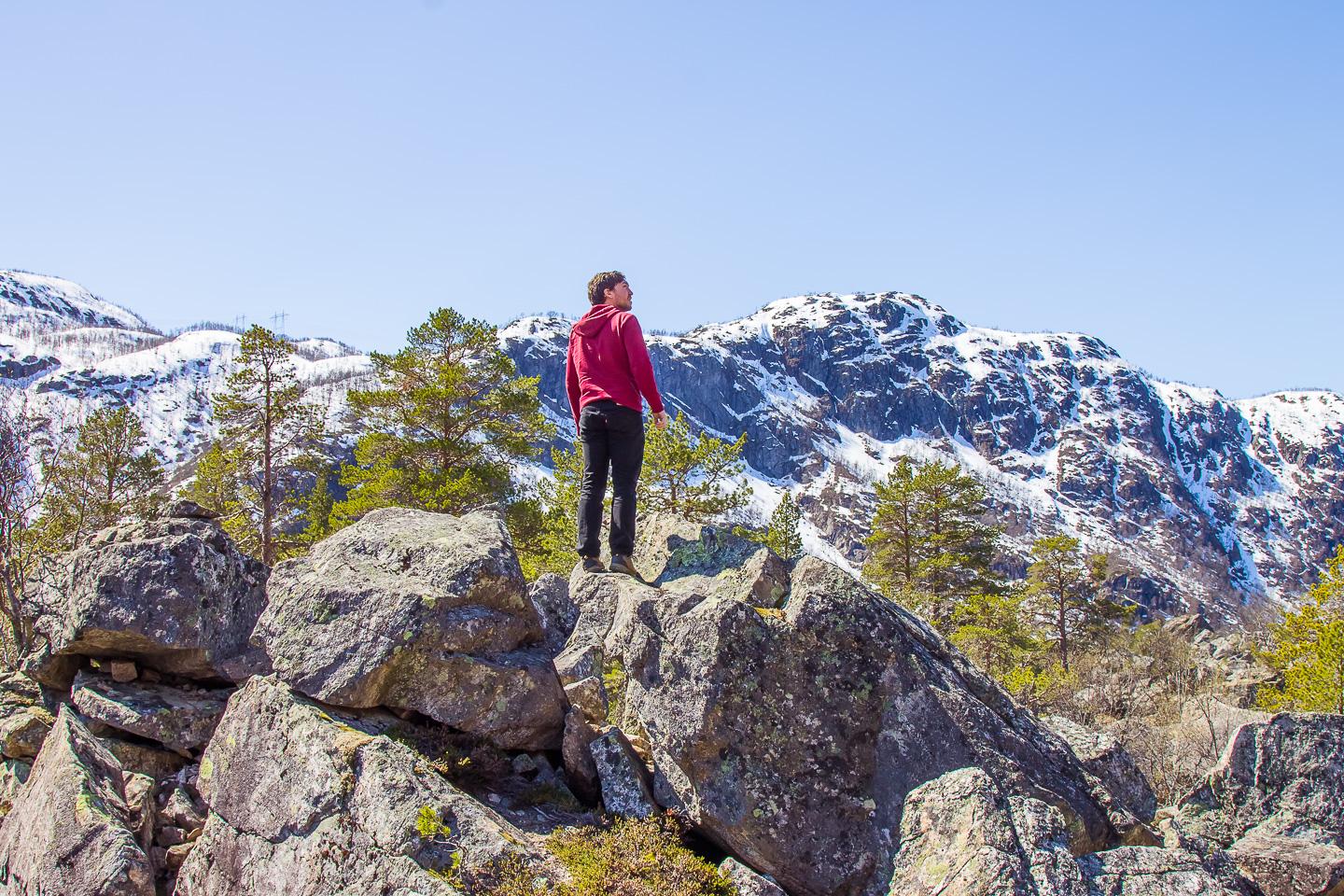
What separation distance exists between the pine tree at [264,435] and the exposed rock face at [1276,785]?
2081 centimetres

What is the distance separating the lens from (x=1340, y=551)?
46.0 ft

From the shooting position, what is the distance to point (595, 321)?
7.98m

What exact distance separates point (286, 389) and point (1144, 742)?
2209 cm

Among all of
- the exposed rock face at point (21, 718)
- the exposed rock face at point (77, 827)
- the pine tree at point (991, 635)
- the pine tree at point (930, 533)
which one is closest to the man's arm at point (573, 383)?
the exposed rock face at point (77, 827)

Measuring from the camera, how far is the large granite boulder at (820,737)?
4633mm

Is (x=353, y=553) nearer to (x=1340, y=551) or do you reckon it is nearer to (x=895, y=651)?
(x=895, y=651)

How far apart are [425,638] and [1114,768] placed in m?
5.24

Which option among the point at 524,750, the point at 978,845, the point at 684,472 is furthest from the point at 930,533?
the point at 978,845

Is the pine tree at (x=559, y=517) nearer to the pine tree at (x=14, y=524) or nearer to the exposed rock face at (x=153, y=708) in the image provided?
the pine tree at (x=14, y=524)

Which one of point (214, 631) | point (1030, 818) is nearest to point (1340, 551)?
point (1030, 818)

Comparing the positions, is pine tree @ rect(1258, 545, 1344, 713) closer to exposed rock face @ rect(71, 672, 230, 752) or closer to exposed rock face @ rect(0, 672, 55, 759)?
exposed rock face @ rect(71, 672, 230, 752)

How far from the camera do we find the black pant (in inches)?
314

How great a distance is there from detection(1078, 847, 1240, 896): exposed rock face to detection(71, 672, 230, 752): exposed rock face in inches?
260

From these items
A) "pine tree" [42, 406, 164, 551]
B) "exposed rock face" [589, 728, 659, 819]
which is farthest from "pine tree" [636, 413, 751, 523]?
"pine tree" [42, 406, 164, 551]
